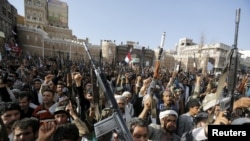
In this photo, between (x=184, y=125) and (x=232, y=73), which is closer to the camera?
(x=232, y=73)

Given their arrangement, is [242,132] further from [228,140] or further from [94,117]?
[94,117]

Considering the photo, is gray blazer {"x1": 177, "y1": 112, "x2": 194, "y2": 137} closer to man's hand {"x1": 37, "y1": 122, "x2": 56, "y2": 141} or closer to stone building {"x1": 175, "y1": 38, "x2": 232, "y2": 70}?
man's hand {"x1": 37, "y1": 122, "x2": 56, "y2": 141}

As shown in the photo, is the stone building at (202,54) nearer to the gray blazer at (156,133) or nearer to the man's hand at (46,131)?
the gray blazer at (156,133)

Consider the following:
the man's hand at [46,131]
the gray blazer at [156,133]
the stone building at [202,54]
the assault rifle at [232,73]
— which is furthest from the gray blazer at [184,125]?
the stone building at [202,54]

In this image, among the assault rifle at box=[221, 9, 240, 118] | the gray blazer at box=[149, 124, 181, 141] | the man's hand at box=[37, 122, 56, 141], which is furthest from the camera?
the gray blazer at box=[149, 124, 181, 141]

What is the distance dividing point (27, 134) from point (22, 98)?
1.81 m

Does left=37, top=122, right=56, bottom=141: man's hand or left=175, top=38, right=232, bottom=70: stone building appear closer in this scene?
left=37, top=122, right=56, bottom=141: man's hand

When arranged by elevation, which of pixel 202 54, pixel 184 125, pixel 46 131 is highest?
pixel 202 54

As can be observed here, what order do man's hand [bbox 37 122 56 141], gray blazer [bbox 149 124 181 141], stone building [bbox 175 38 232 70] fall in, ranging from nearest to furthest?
man's hand [bbox 37 122 56 141] < gray blazer [bbox 149 124 181 141] < stone building [bbox 175 38 232 70]

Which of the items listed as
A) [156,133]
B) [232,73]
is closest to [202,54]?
[156,133]

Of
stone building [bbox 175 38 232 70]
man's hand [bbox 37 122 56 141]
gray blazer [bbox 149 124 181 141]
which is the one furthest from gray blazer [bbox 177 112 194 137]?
stone building [bbox 175 38 232 70]

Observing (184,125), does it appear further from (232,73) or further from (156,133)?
(232,73)

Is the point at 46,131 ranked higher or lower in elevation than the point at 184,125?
higher

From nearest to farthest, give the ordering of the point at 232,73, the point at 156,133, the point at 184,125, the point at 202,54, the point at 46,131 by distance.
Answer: the point at 232,73, the point at 46,131, the point at 156,133, the point at 184,125, the point at 202,54
